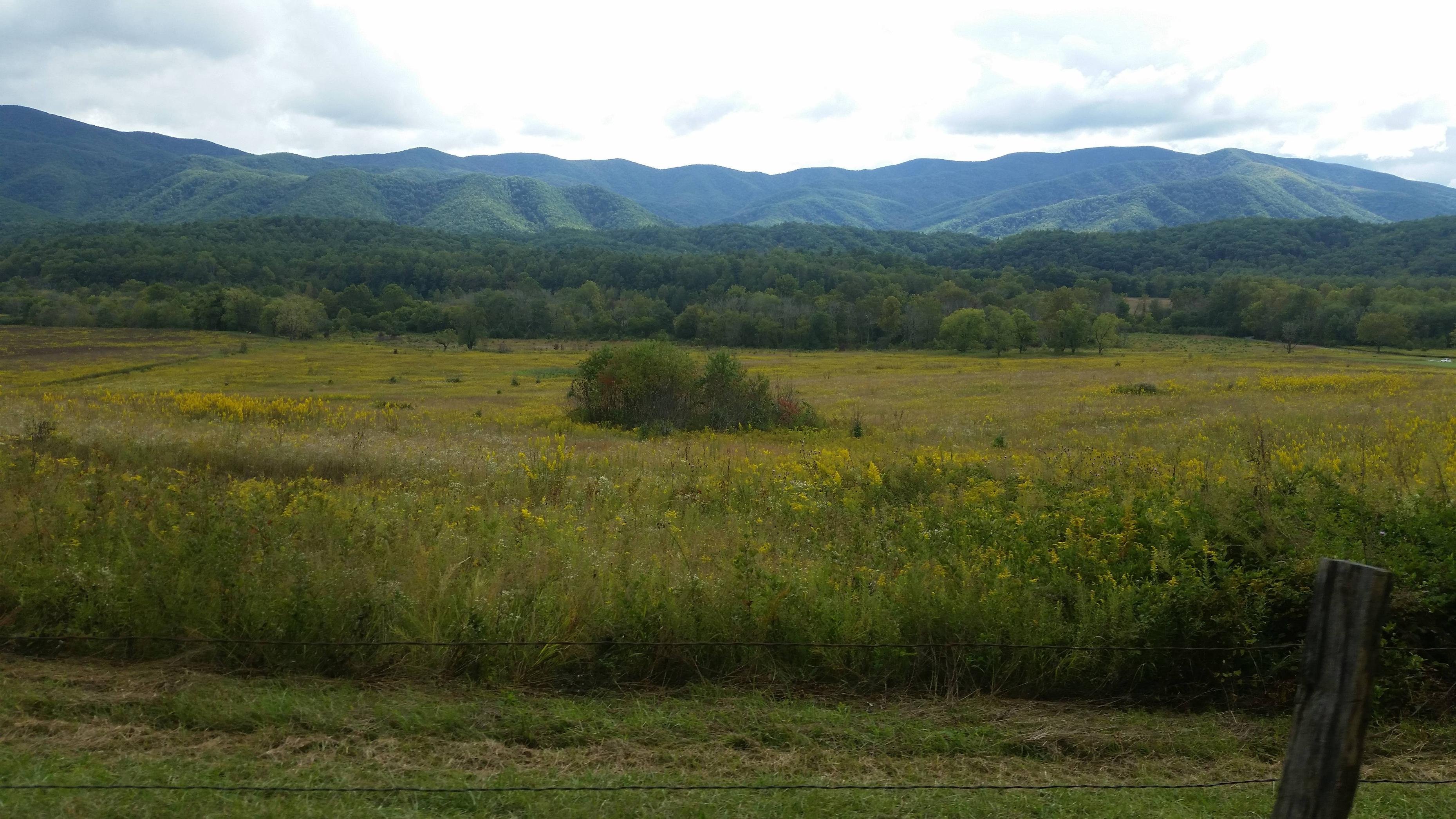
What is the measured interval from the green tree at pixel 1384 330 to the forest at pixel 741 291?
0.65ft

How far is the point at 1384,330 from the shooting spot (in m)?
91.9

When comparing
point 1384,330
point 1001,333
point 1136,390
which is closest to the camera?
point 1136,390

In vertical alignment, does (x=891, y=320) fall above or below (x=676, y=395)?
above

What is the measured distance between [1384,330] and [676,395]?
95893mm

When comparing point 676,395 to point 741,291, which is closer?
point 676,395

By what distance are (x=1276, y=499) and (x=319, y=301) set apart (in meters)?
133

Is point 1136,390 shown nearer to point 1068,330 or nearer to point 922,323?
point 1068,330

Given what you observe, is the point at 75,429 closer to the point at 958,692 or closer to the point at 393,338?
the point at 958,692

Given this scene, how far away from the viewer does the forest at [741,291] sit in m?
101

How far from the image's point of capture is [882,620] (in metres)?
6.20

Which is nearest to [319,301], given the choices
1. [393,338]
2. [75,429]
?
[393,338]

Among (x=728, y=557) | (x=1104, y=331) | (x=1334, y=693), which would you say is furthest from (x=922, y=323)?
(x=1334, y=693)

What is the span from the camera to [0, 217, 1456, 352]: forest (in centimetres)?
10062

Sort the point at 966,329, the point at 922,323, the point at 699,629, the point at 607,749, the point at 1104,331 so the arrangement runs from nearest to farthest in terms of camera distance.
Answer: the point at 607,749 < the point at 699,629 < the point at 1104,331 < the point at 966,329 < the point at 922,323
